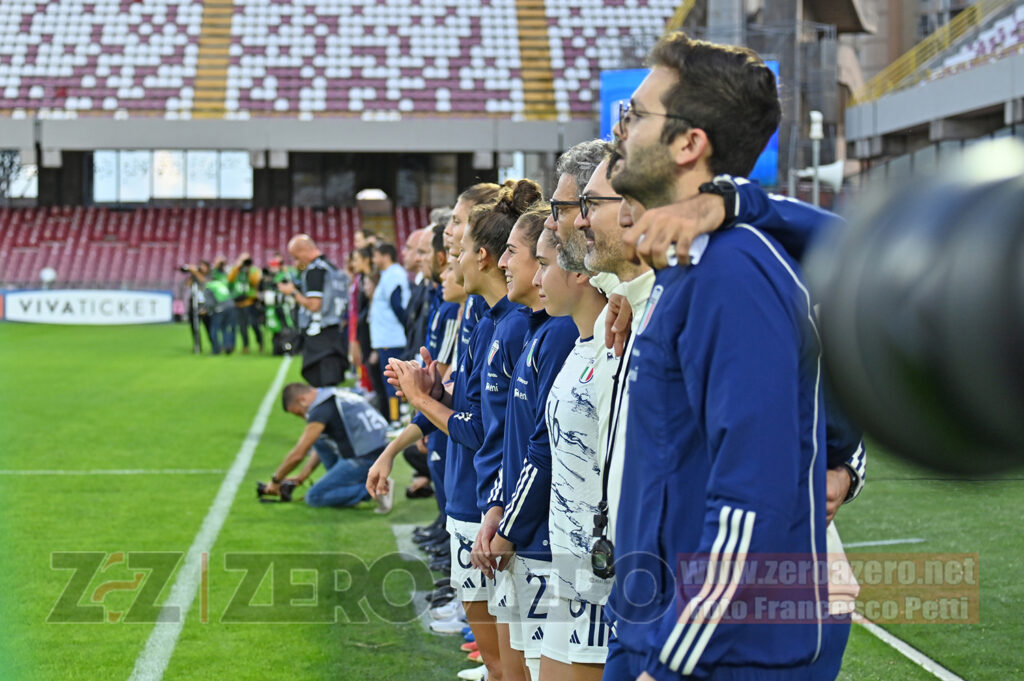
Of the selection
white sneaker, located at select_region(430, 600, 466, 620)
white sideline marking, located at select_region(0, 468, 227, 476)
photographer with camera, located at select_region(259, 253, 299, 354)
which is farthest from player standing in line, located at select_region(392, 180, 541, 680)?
photographer with camera, located at select_region(259, 253, 299, 354)

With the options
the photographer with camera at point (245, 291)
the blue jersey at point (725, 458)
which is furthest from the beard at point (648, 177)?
the photographer with camera at point (245, 291)

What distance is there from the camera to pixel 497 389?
148 inches

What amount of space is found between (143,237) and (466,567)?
36431mm

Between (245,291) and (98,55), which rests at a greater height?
(98,55)

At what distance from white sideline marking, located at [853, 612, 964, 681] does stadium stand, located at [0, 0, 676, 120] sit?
2998cm

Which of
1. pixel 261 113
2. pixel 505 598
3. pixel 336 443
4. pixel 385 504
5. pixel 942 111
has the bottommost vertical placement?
pixel 385 504

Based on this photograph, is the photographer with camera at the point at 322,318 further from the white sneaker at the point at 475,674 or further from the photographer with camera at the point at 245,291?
the photographer with camera at the point at 245,291

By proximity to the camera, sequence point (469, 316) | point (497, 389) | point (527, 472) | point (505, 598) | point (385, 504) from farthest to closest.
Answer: point (385, 504) → point (469, 316) → point (497, 389) → point (505, 598) → point (527, 472)

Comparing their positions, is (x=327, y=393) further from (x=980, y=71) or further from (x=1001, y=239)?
(x=980, y=71)

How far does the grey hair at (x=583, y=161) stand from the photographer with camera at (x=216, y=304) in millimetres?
21319

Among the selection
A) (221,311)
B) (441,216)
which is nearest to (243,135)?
(221,311)

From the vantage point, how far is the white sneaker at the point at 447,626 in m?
5.73

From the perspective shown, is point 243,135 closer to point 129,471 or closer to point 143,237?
point 143,237

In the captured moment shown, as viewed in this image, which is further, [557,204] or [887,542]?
[887,542]
